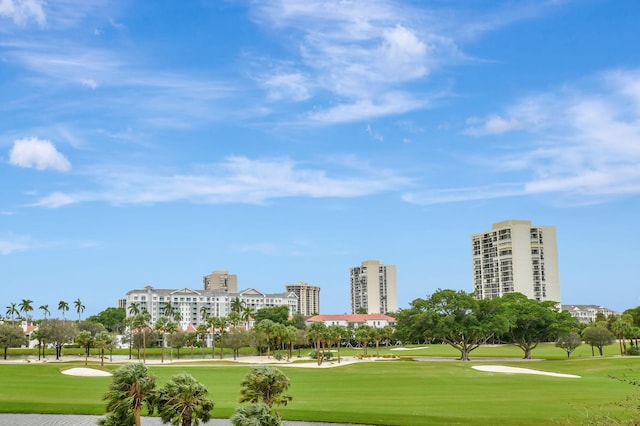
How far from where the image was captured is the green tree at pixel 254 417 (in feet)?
71.4

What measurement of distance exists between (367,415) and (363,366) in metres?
44.4

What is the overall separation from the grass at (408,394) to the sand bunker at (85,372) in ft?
6.06

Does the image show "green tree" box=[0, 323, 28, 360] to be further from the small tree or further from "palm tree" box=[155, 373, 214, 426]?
"palm tree" box=[155, 373, 214, 426]

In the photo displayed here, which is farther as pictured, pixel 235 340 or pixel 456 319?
pixel 235 340

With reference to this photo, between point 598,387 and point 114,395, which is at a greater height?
point 114,395

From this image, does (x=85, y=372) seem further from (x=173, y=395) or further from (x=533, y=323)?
(x=533, y=323)

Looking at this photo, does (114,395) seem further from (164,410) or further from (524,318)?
(524,318)

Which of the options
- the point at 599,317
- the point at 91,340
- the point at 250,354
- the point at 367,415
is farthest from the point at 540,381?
the point at 599,317

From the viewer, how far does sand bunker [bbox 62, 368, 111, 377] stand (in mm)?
70750

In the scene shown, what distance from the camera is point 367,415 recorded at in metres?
33.9

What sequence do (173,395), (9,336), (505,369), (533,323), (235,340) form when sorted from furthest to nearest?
(235,340) < (9,336) < (533,323) < (505,369) < (173,395)

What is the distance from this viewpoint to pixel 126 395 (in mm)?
26406

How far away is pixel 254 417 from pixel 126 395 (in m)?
7.24

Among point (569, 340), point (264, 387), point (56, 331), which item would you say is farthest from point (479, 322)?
point (56, 331)
